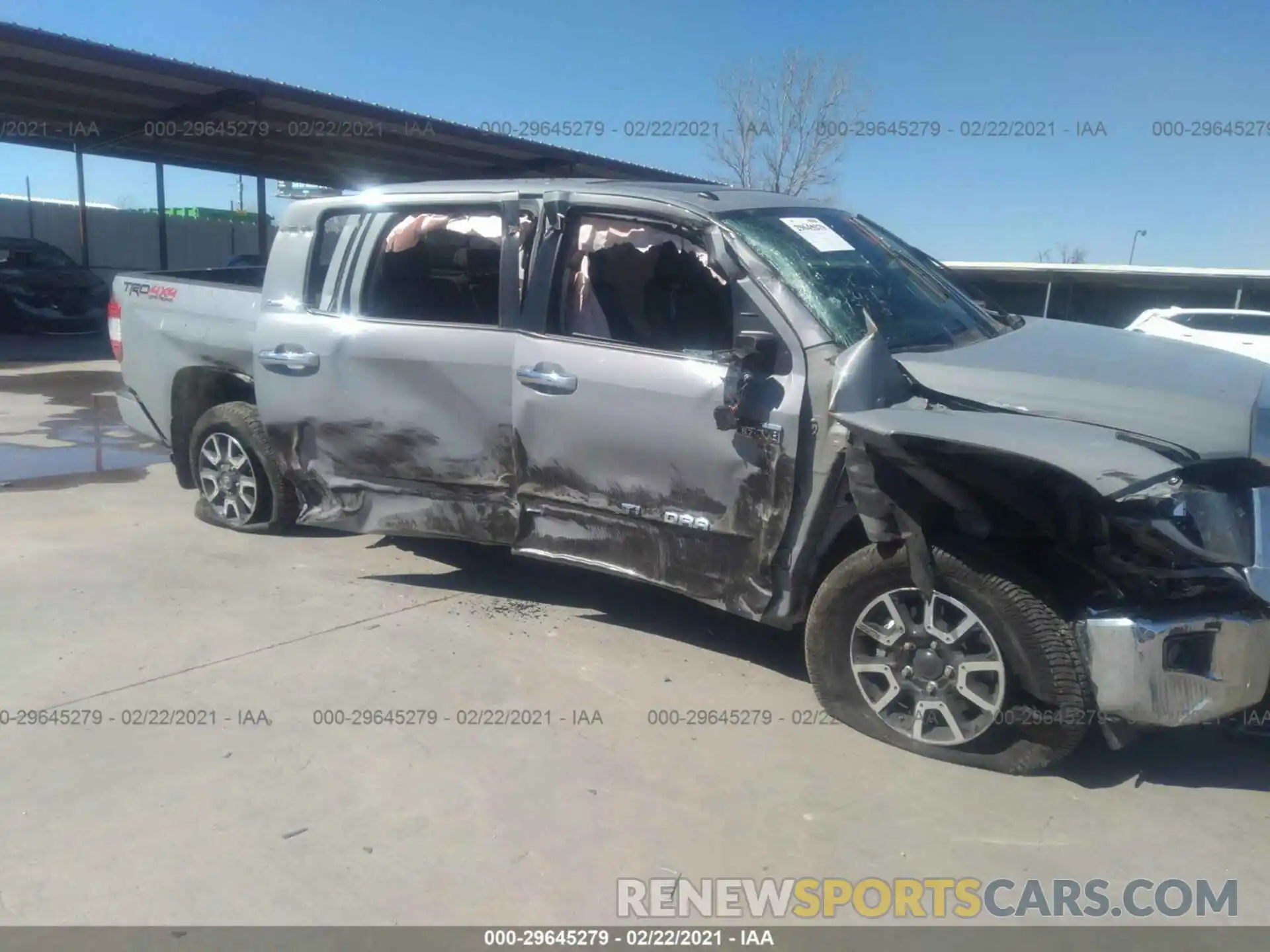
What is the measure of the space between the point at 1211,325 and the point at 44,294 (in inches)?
738

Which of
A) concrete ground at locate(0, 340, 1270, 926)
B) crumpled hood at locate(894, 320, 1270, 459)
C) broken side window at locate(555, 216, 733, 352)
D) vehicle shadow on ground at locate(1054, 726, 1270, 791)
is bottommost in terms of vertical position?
concrete ground at locate(0, 340, 1270, 926)

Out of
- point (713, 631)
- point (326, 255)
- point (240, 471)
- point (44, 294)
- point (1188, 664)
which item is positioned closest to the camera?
point (1188, 664)

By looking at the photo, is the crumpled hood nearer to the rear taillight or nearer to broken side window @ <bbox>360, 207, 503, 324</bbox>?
broken side window @ <bbox>360, 207, 503, 324</bbox>

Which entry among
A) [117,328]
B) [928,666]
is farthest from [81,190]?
[928,666]

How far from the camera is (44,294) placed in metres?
18.4

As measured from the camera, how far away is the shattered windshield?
3.95 m

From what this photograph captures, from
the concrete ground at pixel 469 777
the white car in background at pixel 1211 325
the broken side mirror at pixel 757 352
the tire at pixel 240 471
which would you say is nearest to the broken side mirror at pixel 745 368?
the broken side mirror at pixel 757 352

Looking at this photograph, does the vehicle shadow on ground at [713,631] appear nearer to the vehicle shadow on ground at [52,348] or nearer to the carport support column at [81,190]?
the vehicle shadow on ground at [52,348]

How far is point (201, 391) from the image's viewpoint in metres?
6.24

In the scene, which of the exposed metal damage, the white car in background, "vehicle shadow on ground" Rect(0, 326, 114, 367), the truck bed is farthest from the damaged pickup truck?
"vehicle shadow on ground" Rect(0, 326, 114, 367)

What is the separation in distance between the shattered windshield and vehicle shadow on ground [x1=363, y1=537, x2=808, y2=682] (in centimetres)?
145

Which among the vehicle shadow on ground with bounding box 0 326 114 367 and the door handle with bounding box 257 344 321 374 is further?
the vehicle shadow on ground with bounding box 0 326 114 367

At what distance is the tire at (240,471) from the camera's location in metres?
5.85

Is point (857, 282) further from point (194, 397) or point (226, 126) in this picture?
point (226, 126)
